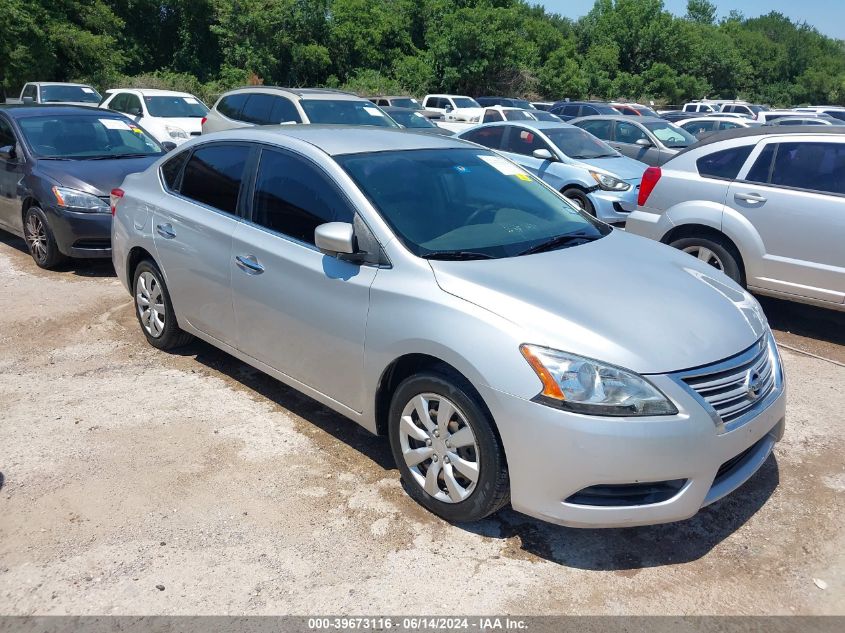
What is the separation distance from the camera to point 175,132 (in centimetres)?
1558

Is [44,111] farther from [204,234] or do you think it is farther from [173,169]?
[204,234]

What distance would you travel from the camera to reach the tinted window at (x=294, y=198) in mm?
4113

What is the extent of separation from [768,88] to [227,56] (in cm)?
4407

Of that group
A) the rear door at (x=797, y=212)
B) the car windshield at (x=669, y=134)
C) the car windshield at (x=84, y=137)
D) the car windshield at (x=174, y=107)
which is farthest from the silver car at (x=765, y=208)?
the car windshield at (x=174, y=107)

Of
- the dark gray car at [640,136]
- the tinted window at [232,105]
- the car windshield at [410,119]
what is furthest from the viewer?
the car windshield at [410,119]

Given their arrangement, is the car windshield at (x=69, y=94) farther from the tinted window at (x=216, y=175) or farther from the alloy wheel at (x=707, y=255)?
the alloy wheel at (x=707, y=255)

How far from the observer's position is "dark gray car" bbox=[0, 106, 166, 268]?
759 cm

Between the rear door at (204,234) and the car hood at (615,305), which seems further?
the rear door at (204,234)

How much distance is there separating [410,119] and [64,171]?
9.42 m

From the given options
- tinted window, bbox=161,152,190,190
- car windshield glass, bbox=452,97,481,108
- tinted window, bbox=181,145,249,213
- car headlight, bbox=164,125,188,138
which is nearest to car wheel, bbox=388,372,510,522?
tinted window, bbox=181,145,249,213

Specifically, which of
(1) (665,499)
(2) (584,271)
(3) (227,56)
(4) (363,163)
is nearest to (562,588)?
(1) (665,499)

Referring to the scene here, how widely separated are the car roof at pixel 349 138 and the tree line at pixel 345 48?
2717 centimetres

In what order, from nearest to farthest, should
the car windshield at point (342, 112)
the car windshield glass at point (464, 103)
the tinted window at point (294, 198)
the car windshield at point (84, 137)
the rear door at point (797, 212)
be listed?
the tinted window at point (294, 198) → the rear door at point (797, 212) → the car windshield at point (84, 137) → the car windshield at point (342, 112) → the car windshield glass at point (464, 103)

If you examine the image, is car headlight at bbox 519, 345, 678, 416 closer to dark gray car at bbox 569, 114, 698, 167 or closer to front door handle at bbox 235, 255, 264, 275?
front door handle at bbox 235, 255, 264, 275
